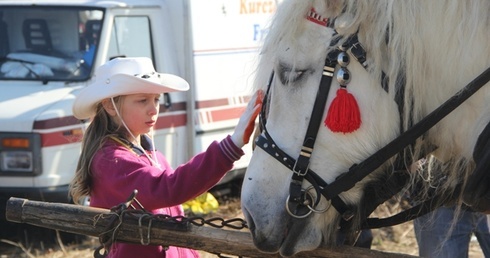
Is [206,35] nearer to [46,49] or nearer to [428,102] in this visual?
[46,49]

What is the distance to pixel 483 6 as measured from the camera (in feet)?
7.55

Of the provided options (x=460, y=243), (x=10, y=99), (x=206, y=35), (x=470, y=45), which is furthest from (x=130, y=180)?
(x=206, y=35)

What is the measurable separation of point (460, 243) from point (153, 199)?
1.80m

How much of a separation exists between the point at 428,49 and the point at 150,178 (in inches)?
41.9

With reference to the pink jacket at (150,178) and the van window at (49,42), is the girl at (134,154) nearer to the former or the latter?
the pink jacket at (150,178)

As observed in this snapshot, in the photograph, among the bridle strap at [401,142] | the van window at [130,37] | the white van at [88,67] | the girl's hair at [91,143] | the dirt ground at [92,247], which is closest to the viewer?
the bridle strap at [401,142]

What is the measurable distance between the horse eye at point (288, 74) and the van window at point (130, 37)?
4.32 metres

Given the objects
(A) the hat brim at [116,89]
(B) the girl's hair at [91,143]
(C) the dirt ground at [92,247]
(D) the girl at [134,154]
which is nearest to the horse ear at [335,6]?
(D) the girl at [134,154]

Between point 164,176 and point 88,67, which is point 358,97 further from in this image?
point 88,67

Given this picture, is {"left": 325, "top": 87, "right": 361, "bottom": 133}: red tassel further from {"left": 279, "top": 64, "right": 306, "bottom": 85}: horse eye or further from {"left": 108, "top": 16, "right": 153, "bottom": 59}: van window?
{"left": 108, "top": 16, "right": 153, "bottom": 59}: van window

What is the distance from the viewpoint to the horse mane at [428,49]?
7.57ft

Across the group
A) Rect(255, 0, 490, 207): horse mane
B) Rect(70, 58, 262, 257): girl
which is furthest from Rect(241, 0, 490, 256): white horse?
Rect(70, 58, 262, 257): girl

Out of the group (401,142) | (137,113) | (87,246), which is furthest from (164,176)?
(87,246)

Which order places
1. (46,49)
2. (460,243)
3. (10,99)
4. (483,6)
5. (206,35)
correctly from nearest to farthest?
(483,6)
(460,243)
(10,99)
(46,49)
(206,35)
